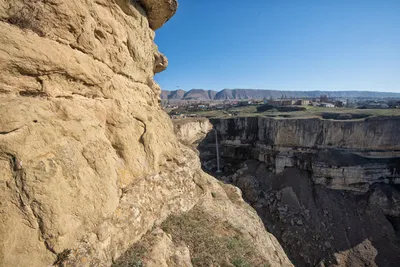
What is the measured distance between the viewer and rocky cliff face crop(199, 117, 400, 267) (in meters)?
17.6

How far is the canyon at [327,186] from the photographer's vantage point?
1766cm

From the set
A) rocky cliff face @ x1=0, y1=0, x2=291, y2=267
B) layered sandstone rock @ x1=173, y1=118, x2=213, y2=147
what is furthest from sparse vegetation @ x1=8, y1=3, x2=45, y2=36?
layered sandstone rock @ x1=173, y1=118, x2=213, y2=147

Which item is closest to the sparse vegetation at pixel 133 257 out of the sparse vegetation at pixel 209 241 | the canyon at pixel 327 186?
the sparse vegetation at pixel 209 241

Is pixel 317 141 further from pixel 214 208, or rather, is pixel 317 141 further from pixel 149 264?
pixel 149 264

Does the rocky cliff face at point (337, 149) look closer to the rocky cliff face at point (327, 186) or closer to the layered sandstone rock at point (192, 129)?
the rocky cliff face at point (327, 186)

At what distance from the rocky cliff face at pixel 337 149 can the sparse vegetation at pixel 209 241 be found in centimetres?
1902

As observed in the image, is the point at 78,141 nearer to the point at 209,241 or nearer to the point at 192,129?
the point at 209,241

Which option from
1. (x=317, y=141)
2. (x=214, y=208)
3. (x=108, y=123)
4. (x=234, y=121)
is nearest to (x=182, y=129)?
(x=234, y=121)

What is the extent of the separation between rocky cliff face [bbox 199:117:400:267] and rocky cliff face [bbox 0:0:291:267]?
15693 millimetres

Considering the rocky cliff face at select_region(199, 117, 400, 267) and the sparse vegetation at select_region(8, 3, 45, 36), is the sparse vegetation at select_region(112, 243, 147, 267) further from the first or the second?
the rocky cliff face at select_region(199, 117, 400, 267)

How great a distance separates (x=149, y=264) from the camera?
5098 mm

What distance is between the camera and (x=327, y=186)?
22984 mm

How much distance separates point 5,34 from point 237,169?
26.7 metres

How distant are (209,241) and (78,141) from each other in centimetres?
490
